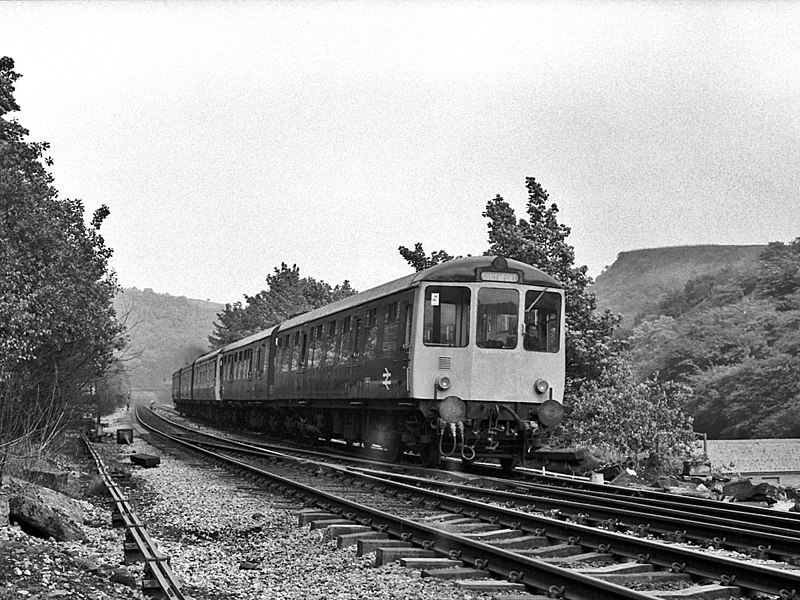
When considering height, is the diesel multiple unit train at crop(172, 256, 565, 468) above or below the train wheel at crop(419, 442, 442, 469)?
above

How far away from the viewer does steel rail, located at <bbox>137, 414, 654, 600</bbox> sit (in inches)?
230

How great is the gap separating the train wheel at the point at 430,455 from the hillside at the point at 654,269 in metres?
94.7

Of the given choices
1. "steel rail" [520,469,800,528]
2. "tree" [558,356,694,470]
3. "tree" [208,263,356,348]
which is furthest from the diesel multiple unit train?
"tree" [208,263,356,348]

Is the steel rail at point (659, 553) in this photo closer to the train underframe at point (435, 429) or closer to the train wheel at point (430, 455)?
the train underframe at point (435, 429)

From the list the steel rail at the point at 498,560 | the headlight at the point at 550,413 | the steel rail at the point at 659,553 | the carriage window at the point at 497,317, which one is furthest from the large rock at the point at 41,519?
the headlight at the point at 550,413

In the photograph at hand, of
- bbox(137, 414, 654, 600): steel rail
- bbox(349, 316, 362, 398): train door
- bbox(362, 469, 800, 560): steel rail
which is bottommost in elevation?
bbox(137, 414, 654, 600): steel rail

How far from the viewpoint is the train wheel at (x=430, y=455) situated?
Result: 50.4 ft

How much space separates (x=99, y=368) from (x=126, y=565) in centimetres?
1470

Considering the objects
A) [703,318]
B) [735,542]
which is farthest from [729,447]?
[703,318]

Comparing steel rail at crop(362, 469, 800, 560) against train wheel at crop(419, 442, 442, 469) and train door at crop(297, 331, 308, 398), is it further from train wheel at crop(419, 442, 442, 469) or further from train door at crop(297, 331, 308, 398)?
train door at crop(297, 331, 308, 398)

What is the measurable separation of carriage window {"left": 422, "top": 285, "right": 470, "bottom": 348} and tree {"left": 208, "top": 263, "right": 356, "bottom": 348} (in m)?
51.8

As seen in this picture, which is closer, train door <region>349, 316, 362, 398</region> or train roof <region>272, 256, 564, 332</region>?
train roof <region>272, 256, 564, 332</region>

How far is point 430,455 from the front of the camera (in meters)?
15.5

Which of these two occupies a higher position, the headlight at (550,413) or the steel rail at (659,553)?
the headlight at (550,413)
